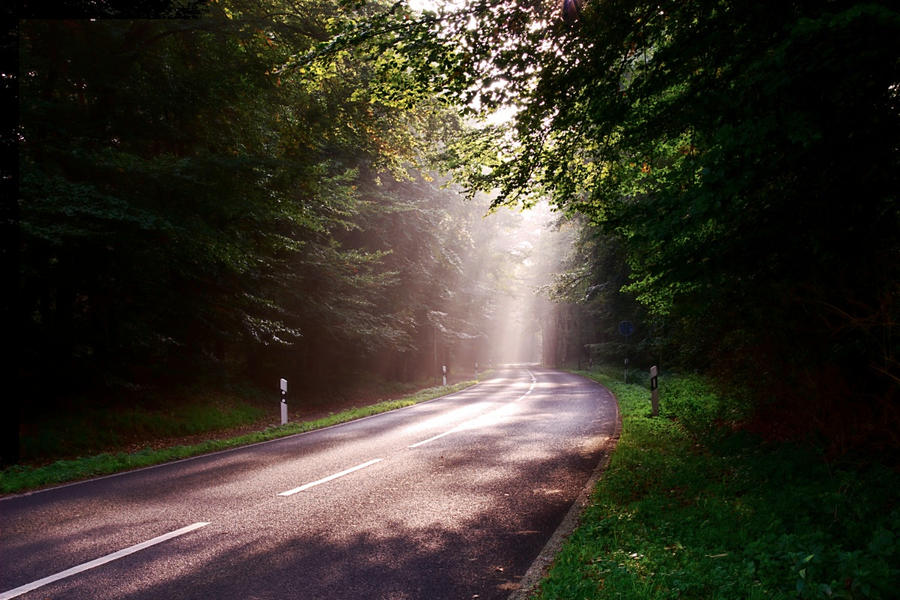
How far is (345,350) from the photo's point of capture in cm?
2231

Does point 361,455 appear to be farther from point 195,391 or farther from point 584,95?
point 195,391

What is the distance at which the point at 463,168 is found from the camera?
778 centimetres

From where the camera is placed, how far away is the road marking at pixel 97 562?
3.75 m

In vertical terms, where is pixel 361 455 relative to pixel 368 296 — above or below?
below

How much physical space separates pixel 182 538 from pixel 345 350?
694 inches

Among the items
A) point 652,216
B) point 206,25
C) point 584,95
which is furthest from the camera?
point 206,25

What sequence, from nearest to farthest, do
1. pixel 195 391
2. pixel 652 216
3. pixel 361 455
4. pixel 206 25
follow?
pixel 652 216 → pixel 361 455 → pixel 206 25 → pixel 195 391

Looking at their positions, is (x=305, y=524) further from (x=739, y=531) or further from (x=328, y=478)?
(x=739, y=531)

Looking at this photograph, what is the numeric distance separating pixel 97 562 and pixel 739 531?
552 cm

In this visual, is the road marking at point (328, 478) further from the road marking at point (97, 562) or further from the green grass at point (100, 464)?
the green grass at point (100, 464)

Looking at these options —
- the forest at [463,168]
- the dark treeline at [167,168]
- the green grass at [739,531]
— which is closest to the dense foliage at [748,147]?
the forest at [463,168]

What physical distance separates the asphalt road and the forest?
3.26 m

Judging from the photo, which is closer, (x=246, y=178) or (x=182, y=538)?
(x=182, y=538)

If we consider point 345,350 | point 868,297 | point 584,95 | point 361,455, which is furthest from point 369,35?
point 345,350
